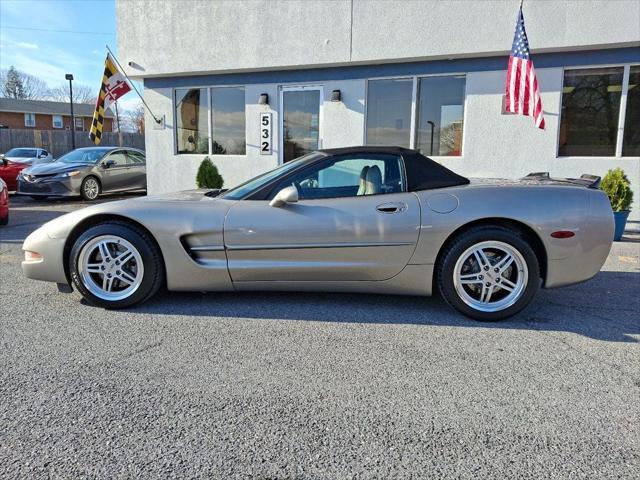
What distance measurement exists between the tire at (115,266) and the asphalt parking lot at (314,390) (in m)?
0.16

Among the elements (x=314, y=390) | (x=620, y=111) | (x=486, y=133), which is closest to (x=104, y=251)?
(x=314, y=390)

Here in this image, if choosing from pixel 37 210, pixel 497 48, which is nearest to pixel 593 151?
pixel 497 48

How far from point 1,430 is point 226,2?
957 centimetres

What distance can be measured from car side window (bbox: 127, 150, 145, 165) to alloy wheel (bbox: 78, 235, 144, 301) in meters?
10.1

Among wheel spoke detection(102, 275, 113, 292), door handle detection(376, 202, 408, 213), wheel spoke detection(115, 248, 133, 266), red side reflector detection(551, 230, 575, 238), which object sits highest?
door handle detection(376, 202, 408, 213)

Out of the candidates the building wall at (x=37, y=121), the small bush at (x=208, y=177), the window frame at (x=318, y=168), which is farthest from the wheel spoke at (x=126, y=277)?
the building wall at (x=37, y=121)

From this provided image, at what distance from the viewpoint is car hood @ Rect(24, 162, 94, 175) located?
1129 cm

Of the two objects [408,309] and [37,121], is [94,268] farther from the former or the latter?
[37,121]

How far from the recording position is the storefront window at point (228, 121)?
10.3 metres

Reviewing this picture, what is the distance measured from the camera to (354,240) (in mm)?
3570

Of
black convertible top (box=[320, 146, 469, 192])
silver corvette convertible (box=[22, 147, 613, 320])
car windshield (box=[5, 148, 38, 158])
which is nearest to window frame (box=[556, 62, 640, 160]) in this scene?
silver corvette convertible (box=[22, 147, 613, 320])

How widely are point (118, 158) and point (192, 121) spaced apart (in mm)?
3151

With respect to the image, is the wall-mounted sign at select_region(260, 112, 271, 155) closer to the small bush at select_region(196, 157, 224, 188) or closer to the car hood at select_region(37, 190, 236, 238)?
the small bush at select_region(196, 157, 224, 188)

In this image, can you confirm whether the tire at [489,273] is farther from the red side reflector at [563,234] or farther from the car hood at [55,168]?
the car hood at [55,168]
